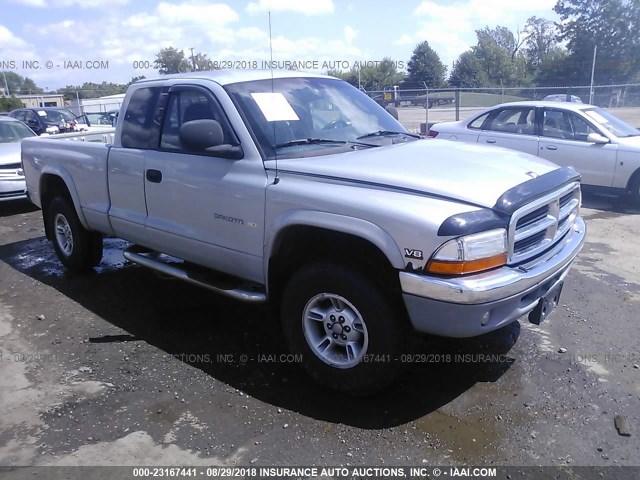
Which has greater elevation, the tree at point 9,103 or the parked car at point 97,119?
the tree at point 9,103

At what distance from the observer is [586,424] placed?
319 centimetres

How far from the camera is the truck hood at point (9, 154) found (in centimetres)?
935

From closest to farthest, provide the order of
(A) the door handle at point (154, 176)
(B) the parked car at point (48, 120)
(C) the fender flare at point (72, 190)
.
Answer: (A) the door handle at point (154, 176) < (C) the fender flare at point (72, 190) < (B) the parked car at point (48, 120)

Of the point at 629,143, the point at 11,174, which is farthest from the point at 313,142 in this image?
the point at 11,174

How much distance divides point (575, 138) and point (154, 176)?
7.42 meters

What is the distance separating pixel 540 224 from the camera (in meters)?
3.34

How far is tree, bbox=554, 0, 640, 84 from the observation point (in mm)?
49375

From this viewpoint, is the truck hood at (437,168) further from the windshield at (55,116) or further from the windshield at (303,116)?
the windshield at (55,116)

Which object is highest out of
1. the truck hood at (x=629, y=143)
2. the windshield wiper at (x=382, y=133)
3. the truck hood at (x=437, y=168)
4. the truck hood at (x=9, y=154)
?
the windshield wiper at (x=382, y=133)

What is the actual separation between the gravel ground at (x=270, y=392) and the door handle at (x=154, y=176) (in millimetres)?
1256

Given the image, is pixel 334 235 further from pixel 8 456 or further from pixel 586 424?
pixel 8 456

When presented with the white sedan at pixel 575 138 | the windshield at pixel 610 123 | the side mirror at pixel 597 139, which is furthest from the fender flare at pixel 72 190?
the windshield at pixel 610 123

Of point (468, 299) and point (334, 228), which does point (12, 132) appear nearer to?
point (334, 228)

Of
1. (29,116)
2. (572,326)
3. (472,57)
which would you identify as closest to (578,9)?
(472,57)
